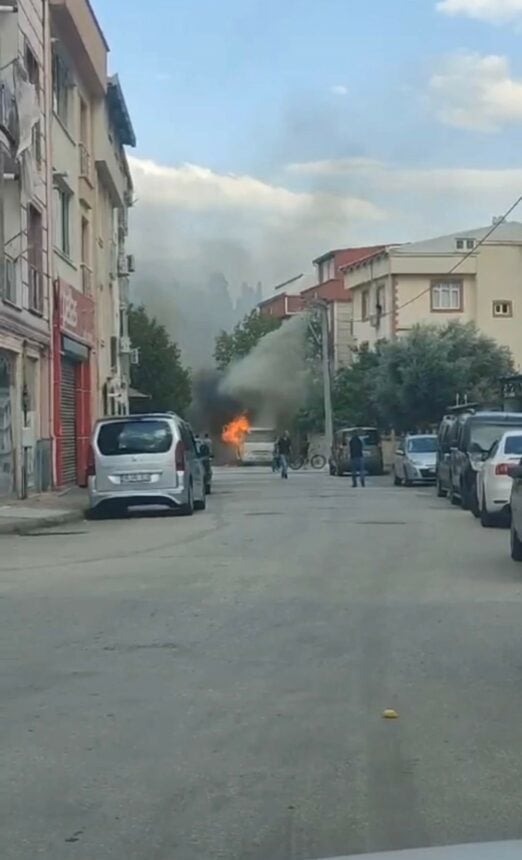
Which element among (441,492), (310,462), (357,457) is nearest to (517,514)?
(441,492)

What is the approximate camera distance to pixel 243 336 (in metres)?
82.2

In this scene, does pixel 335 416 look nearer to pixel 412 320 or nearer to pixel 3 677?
pixel 412 320

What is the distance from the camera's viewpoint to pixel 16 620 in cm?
1149

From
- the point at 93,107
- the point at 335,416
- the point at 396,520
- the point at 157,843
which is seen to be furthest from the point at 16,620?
the point at 335,416

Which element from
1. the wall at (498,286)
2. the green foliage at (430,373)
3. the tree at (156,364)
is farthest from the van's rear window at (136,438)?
the wall at (498,286)

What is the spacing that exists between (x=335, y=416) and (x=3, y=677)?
55623mm

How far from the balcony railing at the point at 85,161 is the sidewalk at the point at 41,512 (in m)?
11.4

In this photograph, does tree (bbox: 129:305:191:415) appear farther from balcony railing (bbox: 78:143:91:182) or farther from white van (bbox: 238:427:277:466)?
balcony railing (bbox: 78:143:91:182)

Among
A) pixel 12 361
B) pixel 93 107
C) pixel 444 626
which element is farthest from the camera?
pixel 93 107

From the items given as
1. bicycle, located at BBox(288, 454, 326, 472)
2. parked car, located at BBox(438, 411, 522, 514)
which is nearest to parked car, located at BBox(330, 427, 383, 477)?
bicycle, located at BBox(288, 454, 326, 472)

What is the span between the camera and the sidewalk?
21.2 m

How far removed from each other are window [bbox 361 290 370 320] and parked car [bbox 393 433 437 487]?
3177cm

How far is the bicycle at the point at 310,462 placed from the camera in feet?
206

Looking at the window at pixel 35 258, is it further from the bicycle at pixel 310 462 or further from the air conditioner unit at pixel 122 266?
the bicycle at pixel 310 462
